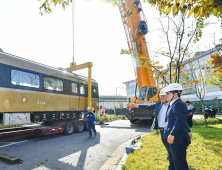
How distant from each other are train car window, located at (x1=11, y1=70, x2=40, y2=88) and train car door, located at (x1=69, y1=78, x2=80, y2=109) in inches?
106

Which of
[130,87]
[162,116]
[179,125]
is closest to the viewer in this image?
[179,125]

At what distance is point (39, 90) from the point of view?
8.63 metres

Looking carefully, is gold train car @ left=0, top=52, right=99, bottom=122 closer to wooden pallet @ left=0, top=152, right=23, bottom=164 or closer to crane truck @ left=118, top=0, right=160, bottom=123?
wooden pallet @ left=0, top=152, right=23, bottom=164

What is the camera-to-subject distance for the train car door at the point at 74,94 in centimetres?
1093

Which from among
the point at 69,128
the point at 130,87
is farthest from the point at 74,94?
the point at 130,87

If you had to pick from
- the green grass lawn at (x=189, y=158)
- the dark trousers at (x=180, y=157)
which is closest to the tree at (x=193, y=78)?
the green grass lawn at (x=189, y=158)

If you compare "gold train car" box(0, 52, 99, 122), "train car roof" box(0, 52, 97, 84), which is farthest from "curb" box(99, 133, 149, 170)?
"train car roof" box(0, 52, 97, 84)

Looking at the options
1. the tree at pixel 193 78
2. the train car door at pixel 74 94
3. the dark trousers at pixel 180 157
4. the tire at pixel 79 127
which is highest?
the tree at pixel 193 78

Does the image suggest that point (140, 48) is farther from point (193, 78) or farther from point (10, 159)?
point (10, 159)

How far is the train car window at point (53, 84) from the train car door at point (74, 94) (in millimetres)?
983

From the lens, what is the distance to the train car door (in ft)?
35.8

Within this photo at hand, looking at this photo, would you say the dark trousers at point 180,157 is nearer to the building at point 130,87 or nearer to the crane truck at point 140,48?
the crane truck at point 140,48

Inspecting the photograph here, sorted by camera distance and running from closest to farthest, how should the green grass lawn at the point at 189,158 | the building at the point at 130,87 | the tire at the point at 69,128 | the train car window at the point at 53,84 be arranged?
the green grass lawn at the point at 189,158 < the train car window at the point at 53,84 < the tire at the point at 69,128 < the building at the point at 130,87

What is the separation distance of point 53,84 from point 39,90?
1.11m
